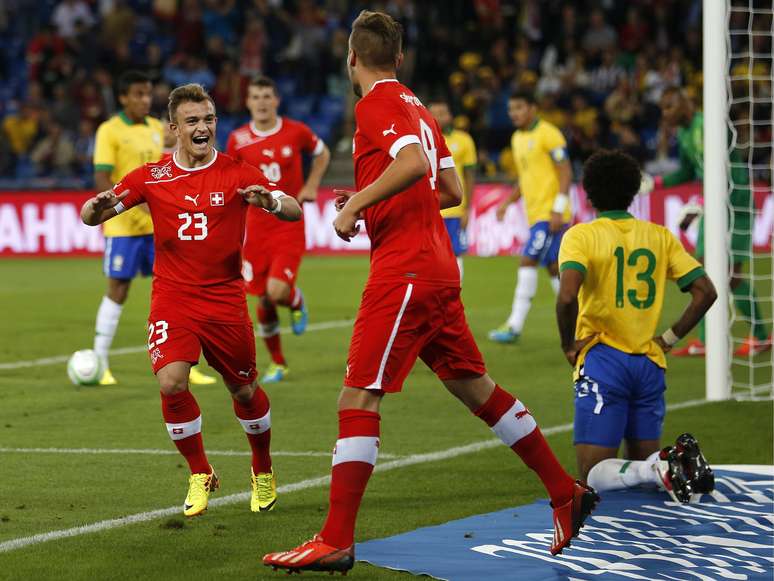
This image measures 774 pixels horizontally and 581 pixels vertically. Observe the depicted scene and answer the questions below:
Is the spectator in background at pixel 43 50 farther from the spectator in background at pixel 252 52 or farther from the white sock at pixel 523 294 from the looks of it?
the white sock at pixel 523 294

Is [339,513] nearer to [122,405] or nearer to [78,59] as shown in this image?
[122,405]

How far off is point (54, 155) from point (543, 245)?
13.9 metres

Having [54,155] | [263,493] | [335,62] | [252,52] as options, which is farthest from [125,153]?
[335,62]

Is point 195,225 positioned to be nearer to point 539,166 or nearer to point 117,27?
point 539,166

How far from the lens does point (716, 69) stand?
30.0 feet

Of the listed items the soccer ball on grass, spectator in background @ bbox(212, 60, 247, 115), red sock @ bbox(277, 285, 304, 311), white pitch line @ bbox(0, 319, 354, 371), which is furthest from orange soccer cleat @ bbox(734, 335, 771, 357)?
spectator in background @ bbox(212, 60, 247, 115)

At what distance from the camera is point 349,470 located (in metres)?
5.03

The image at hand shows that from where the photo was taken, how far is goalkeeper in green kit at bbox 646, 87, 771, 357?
1082cm

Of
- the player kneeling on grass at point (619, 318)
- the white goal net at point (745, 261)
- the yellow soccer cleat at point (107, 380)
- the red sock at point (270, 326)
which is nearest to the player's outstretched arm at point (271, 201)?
the player kneeling on grass at point (619, 318)

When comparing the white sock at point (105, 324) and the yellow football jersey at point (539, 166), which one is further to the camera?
the yellow football jersey at point (539, 166)

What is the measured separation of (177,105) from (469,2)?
21.4m

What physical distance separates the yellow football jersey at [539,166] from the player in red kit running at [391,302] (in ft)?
24.8

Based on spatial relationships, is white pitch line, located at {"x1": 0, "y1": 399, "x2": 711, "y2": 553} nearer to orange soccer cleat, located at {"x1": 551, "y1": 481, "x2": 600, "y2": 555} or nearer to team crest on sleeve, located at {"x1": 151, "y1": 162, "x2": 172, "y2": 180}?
team crest on sleeve, located at {"x1": 151, "y1": 162, "x2": 172, "y2": 180}

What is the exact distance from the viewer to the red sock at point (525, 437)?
5371 mm
